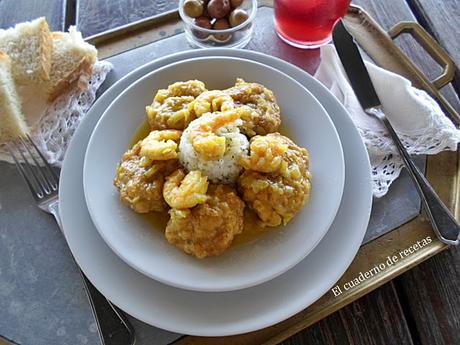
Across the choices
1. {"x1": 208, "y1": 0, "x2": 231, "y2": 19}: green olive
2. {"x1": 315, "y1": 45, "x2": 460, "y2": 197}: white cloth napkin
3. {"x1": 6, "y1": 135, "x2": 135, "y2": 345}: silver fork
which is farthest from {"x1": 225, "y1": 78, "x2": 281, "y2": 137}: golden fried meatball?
{"x1": 6, "y1": 135, "x2": 135, "y2": 345}: silver fork

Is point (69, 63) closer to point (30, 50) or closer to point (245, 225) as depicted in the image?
point (30, 50)

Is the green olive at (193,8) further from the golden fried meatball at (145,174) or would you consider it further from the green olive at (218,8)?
the golden fried meatball at (145,174)

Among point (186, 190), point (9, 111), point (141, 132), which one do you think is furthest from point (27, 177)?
point (186, 190)

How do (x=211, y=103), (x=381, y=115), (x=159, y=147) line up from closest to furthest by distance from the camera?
1. (x=159, y=147)
2. (x=211, y=103)
3. (x=381, y=115)

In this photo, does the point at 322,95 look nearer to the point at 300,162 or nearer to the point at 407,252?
the point at 300,162

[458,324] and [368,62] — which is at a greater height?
[368,62]

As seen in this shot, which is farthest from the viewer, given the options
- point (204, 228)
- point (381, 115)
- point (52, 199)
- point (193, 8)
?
point (193, 8)

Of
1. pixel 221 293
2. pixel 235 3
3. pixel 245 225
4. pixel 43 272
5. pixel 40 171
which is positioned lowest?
pixel 43 272

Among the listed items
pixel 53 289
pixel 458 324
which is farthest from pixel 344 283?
pixel 53 289
